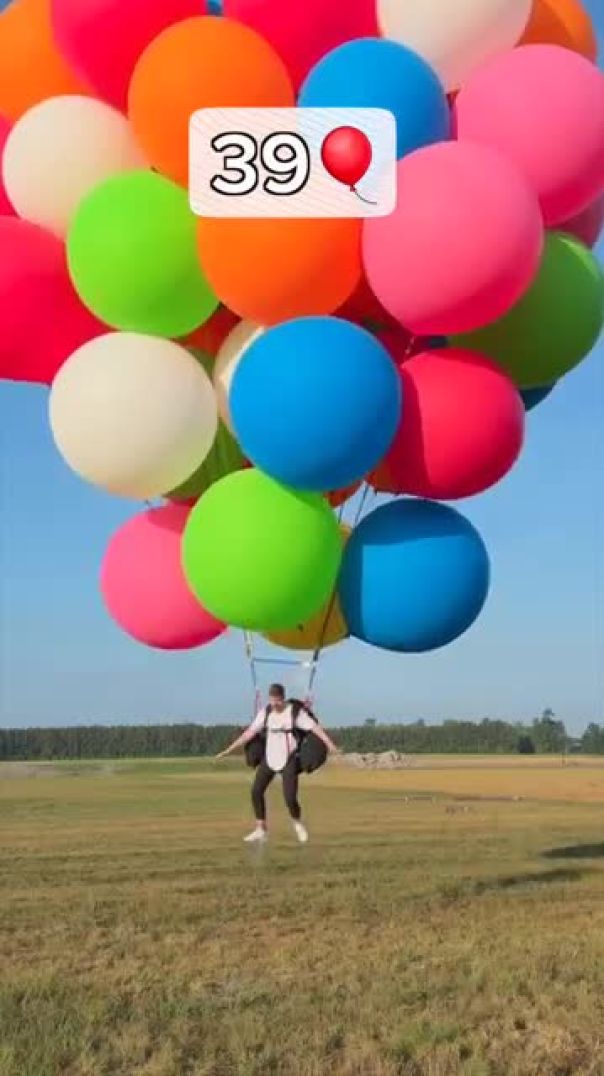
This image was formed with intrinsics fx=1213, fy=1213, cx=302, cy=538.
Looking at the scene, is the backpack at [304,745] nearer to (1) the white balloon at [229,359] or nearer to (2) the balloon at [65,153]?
(1) the white balloon at [229,359]

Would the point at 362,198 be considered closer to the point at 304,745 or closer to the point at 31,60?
the point at 31,60

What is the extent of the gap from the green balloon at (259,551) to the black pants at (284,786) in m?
1.03

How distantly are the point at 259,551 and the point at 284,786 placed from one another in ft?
5.72

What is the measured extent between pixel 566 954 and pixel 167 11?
5154mm

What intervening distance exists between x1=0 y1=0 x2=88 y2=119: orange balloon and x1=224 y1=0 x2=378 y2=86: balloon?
0.91 metres

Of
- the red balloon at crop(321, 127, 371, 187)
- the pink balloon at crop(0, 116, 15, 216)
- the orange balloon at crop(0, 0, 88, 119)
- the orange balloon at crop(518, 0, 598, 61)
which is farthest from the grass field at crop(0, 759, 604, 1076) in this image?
the orange balloon at crop(518, 0, 598, 61)

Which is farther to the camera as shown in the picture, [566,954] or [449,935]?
[449,935]

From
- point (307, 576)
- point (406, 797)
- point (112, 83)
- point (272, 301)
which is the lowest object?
point (406, 797)

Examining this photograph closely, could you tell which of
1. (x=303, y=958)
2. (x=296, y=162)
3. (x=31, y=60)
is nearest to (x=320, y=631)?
(x=303, y=958)

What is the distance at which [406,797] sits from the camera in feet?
80.5

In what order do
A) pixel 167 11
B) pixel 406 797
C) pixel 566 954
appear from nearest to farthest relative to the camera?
pixel 167 11 < pixel 566 954 < pixel 406 797

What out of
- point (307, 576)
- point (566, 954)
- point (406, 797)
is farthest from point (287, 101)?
point (406, 797)

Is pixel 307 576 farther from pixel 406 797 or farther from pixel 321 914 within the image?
pixel 406 797

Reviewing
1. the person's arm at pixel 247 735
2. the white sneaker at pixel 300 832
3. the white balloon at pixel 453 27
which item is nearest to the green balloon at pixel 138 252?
the white balloon at pixel 453 27
